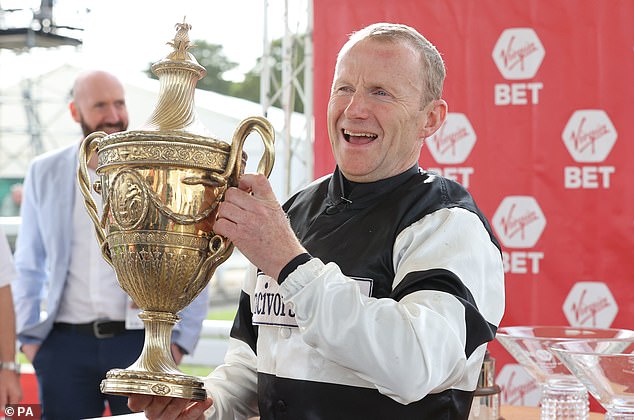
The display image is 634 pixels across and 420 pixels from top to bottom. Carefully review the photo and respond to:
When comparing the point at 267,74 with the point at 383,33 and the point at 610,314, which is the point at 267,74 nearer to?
the point at 610,314

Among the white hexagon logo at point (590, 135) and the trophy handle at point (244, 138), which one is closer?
→ the trophy handle at point (244, 138)

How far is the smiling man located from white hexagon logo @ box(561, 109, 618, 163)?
1.98 m

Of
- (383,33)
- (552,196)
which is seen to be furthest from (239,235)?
(552,196)

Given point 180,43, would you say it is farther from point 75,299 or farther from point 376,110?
point 75,299

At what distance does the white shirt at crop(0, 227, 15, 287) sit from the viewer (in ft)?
10.9

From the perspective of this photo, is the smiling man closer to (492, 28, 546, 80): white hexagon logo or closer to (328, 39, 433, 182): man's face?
(328, 39, 433, 182): man's face

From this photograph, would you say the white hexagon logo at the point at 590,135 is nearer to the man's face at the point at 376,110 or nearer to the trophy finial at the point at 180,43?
the man's face at the point at 376,110

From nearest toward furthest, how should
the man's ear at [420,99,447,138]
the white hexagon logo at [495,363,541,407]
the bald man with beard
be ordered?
the man's ear at [420,99,447,138]
the bald man with beard
the white hexagon logo at [495,363,541,407]

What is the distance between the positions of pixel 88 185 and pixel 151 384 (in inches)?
16.0

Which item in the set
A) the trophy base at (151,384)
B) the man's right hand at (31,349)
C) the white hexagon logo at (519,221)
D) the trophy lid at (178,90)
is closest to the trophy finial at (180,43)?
the trophy lid at (178,90)

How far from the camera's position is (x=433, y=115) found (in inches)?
72.6

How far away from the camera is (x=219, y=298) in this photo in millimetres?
16219

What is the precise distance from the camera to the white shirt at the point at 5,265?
334cm

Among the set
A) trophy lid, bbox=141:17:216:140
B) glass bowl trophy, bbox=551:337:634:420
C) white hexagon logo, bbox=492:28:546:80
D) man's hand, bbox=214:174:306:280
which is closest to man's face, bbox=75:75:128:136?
white hexagon logo, bbox=492:28:546:80
